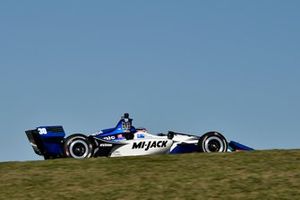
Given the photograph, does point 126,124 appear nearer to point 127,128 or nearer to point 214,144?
point 127,128

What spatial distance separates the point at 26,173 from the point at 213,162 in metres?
4.00

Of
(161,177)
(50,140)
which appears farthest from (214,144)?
(161,177)

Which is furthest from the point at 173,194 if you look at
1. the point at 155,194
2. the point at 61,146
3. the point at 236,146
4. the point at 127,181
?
the point at 236,146

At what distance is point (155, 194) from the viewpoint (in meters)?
12.0

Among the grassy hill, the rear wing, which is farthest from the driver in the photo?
the grassy hill

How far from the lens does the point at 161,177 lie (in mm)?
13172

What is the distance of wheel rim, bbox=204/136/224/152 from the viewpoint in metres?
19.5

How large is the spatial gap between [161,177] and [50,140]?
7.74m

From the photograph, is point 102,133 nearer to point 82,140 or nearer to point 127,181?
point 82,140

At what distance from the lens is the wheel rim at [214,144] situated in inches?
769

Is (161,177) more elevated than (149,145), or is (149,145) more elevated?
(149,145)

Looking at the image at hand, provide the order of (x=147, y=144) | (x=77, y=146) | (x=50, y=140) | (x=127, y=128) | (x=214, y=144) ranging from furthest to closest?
(x=127, y=128) < (x=147, y=144) < (x=50, y=140) < (x=214, y=144) < (x=77, y=146)

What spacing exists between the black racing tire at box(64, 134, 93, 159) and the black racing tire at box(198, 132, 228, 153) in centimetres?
331

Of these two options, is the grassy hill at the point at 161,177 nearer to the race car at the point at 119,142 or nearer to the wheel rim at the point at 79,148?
the wheel rim at the point at 79,148
